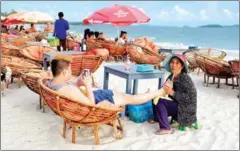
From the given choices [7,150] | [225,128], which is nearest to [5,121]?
[7,150]

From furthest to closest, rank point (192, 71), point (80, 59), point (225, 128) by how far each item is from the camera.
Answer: point (192, 71)
point (80, 59)
point (225, 128)

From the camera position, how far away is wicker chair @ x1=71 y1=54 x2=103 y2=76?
6222mm

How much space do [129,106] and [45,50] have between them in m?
3.84

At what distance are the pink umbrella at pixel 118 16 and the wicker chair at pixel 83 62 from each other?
3.67 metres

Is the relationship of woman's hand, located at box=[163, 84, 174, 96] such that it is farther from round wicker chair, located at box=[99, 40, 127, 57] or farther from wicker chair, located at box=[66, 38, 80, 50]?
wicker chair, located at box=[66, 38, 80, 50]

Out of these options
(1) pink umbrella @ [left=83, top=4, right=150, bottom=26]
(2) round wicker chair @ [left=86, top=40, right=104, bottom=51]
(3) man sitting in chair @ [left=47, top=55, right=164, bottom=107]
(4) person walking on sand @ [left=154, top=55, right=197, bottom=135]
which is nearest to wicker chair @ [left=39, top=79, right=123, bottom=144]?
(3) man sitting in chair @ [left=47, top=55, right=164, bottom=107]

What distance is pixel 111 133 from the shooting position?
4.06 m

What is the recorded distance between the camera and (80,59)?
6262mm

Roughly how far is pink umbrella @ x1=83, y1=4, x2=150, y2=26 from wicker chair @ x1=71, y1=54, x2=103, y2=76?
3.67 meters

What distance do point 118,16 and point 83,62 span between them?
13.3ft

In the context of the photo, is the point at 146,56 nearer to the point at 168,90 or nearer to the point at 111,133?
the point at 168,90

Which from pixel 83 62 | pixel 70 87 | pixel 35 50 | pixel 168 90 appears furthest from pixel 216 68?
pixel 70 87

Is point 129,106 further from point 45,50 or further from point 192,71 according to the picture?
point 192,71

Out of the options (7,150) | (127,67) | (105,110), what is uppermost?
(127,67)
